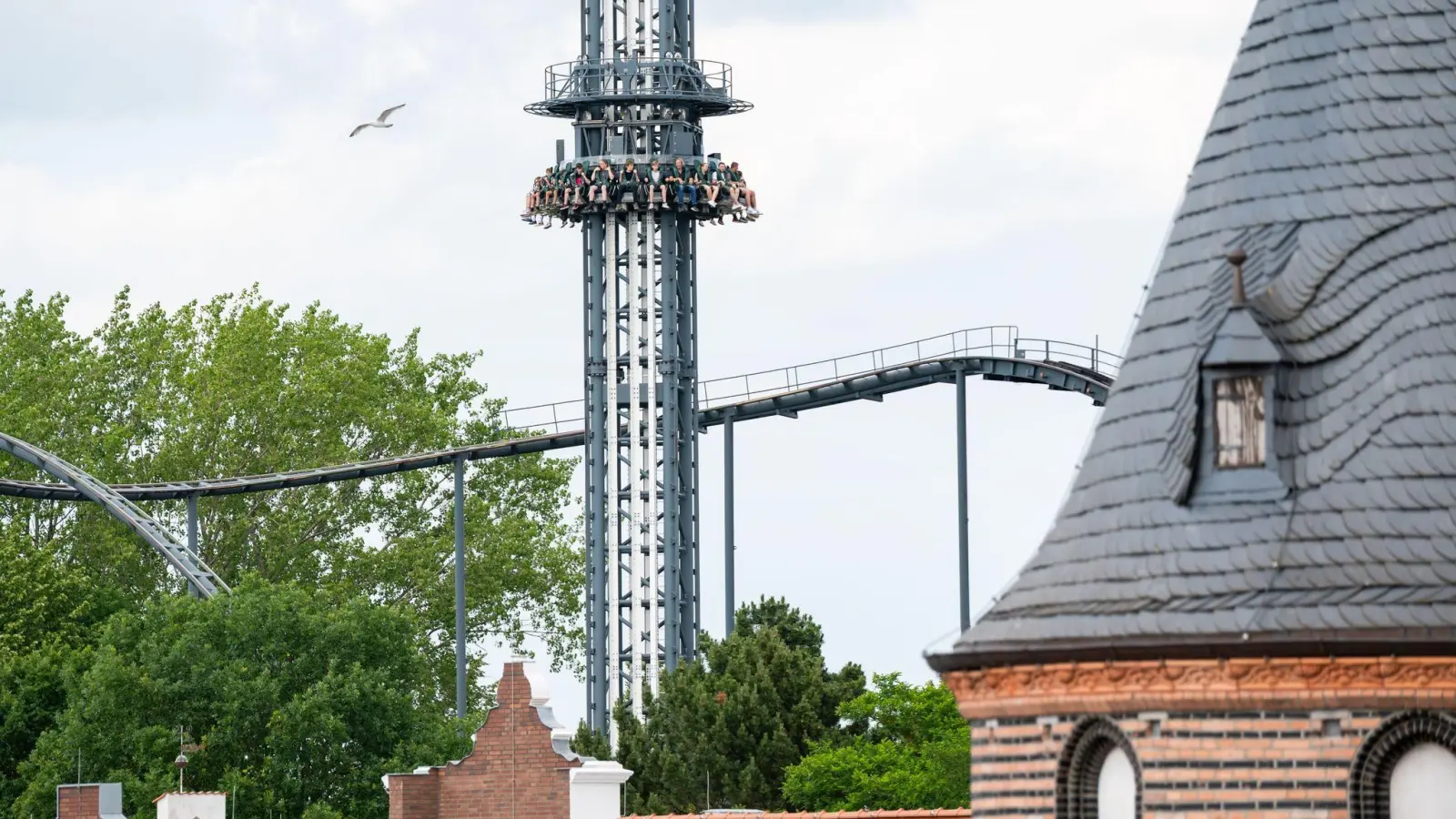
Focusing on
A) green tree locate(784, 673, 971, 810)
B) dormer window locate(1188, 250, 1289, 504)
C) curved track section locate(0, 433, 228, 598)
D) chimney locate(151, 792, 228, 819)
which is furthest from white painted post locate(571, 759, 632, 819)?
curved track section locate(0, 433, 228, 598)

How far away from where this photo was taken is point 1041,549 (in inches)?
746

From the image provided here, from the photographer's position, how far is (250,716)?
61281 mm

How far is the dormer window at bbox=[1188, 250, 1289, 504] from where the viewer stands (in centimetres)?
1802

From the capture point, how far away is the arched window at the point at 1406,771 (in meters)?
17.1

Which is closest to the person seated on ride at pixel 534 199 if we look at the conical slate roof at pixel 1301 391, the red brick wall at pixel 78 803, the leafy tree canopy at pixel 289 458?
the leafy tree canopy at pixel 289 458

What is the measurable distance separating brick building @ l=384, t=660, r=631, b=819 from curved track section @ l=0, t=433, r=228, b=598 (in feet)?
111

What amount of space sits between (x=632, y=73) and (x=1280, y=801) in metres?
51.6

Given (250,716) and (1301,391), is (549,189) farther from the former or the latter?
(1301,391)

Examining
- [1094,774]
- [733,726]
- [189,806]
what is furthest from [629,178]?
[1094,774]

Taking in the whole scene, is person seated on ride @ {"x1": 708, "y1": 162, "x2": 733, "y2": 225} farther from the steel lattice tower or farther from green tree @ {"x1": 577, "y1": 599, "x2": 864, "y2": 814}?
green tree @ {"x1": 577, "y1": 599, "x2": 864, "y2": 814}

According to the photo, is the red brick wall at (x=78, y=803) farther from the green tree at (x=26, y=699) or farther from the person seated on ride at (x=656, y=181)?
the person seated on ride at (x=656, y=181)

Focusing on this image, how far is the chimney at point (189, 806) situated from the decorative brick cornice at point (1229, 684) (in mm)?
19191

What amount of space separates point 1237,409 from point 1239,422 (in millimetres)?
76

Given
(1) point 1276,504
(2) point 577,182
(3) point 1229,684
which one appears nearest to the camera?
(3) point 1229,684
